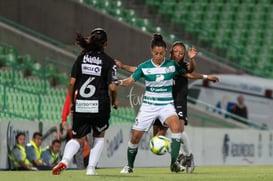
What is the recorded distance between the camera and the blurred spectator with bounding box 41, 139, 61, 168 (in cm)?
2310

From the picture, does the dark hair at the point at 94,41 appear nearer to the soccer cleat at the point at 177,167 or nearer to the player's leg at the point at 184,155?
the player's leg at the point at 184,155

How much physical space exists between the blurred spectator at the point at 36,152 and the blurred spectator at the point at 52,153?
0.17 meters

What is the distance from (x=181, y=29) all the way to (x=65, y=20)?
4904mm

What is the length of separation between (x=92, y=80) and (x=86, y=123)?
2.02 feet

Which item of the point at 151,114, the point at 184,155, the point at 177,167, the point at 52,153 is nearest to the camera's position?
the point at 151,114

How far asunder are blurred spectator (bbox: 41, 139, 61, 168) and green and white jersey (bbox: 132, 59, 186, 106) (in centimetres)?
670

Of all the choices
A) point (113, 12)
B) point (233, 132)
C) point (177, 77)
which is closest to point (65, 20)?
point (113, 12)

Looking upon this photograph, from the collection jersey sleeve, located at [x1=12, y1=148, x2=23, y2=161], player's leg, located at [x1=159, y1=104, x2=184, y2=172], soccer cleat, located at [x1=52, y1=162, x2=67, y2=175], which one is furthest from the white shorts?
jersey sleeve, located at [x1=12, y1=148, x2=23, y2=161]

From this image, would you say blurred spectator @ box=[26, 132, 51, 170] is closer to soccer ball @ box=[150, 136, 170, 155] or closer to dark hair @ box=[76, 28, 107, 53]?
soccer ball @ box=[150, 136, 170, 155]

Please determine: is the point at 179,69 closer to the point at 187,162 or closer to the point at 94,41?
the point at 187,162

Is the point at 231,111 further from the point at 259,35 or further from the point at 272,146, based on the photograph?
the point at 259,35

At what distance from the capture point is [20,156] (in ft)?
73.2

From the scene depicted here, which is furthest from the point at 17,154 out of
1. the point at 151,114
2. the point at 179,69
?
the point at 179,69

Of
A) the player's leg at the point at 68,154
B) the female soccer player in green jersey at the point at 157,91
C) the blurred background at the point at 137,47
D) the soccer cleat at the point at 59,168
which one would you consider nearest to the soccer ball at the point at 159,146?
the female soccer player in green jersey at the point at 157,91
